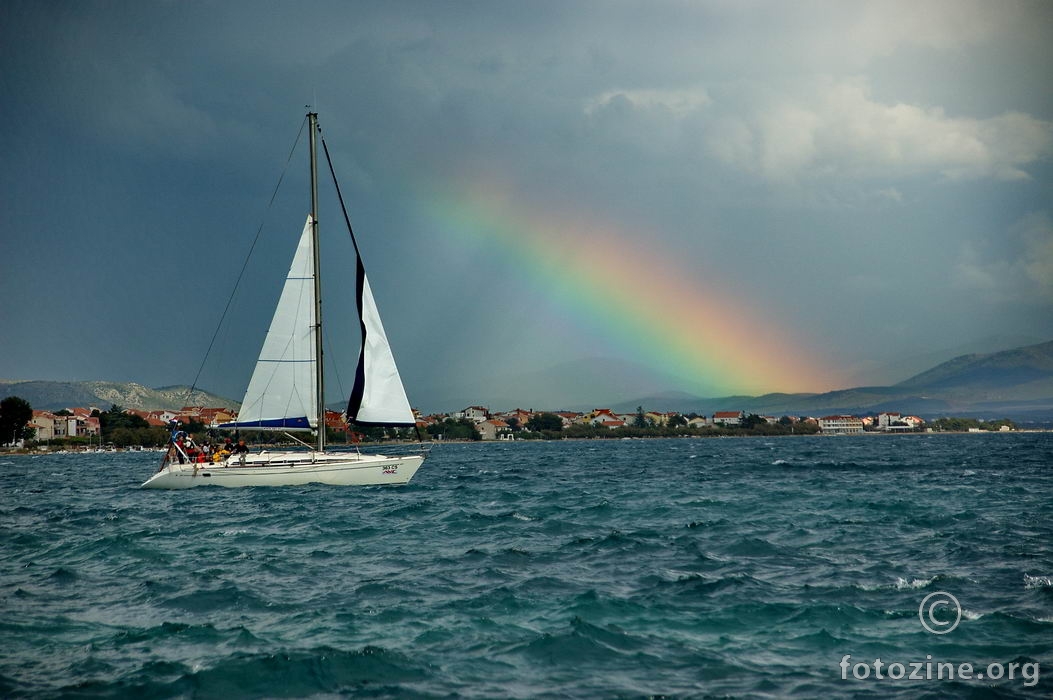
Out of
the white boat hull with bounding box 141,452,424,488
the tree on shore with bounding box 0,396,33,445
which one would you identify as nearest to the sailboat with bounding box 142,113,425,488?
the white boat hull with bounding box 141,452,424,488

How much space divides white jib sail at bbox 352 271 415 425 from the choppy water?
11152 mm

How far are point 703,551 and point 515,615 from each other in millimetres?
7981

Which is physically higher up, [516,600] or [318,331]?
[318,331]

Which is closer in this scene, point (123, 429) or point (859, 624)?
point (859, 624)

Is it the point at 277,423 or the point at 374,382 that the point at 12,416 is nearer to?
the point at 277,423

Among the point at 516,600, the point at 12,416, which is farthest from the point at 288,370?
the point at 12,416

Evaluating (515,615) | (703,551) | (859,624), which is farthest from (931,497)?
(515,615)

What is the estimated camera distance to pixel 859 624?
1369 cm

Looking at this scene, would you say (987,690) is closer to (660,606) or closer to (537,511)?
(660,606)

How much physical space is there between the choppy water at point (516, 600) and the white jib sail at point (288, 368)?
33.3 feet

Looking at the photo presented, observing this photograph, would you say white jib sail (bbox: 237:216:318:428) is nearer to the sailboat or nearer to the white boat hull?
the sailboat

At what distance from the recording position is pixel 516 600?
51.0 ft

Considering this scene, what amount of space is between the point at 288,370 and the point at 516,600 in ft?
93.7

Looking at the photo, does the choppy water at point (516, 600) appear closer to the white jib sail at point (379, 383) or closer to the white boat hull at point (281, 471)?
the white boat hull at point (281, 471)
